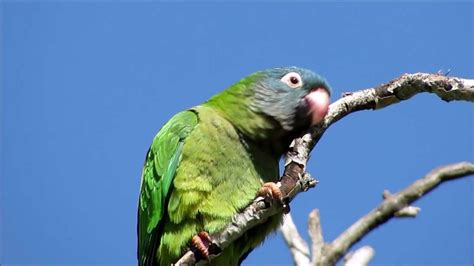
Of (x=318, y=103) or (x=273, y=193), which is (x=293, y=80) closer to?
(x=318, y=103)

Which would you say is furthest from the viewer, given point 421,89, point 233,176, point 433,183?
point 233,176

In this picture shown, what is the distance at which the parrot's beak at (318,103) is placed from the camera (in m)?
3.98

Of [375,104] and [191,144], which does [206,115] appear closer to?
[191,144]

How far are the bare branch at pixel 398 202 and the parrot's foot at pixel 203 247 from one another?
1769mm

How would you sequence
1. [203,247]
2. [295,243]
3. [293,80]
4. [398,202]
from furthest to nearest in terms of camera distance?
[293,80] < [295,243] < [203,247] < [398,202]

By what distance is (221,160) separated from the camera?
3949mm

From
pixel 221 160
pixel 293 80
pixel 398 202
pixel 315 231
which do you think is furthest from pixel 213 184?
pixel 398 202

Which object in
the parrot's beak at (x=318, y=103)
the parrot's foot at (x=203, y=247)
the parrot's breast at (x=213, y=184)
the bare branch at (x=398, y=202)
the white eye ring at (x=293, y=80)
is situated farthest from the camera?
the white eye ring at (x=293, y=80)

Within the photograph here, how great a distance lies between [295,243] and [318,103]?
914 millimetres

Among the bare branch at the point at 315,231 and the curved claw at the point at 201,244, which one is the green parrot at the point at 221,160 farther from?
the bare branch at the point at 315,231

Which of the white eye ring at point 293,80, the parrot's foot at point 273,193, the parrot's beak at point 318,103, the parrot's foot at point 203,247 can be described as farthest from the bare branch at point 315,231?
the white eye ring at point 293,80

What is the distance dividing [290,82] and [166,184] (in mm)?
1104

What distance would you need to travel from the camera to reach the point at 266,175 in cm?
410

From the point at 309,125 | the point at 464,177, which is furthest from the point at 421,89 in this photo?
the point at 464,177
